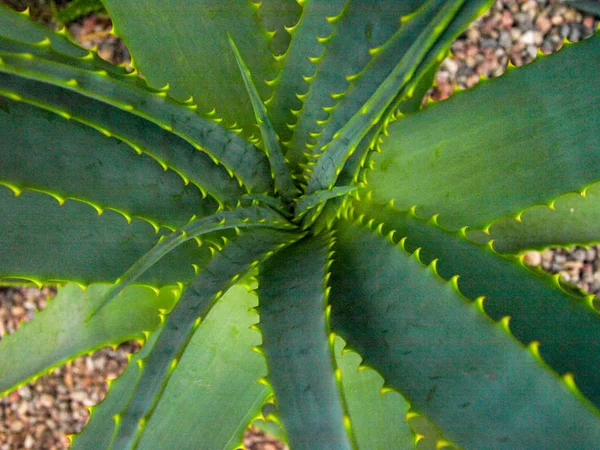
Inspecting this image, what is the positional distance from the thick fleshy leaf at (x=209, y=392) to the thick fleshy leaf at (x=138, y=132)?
0.20 metres

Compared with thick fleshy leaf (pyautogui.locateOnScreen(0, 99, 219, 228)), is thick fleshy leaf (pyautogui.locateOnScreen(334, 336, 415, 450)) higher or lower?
lower

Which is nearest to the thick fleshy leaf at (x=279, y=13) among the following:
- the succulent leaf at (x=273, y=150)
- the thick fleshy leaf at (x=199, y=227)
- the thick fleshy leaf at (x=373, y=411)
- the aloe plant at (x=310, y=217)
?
the aloe plant at (x=310, y=217)

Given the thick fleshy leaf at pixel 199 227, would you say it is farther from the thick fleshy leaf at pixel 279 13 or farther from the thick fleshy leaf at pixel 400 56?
the thick fleshy leaf at pixel 279 13

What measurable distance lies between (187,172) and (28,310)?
→ 2.62ft

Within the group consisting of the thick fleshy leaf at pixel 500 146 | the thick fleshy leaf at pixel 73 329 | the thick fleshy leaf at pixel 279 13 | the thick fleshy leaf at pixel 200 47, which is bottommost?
the thick fleshy leaf at pixel 73 329

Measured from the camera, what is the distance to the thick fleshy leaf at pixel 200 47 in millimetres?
684

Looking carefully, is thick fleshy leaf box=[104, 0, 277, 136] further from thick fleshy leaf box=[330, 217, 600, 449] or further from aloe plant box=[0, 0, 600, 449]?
thick fleshy leaf box=[330, 217, 600, 449]

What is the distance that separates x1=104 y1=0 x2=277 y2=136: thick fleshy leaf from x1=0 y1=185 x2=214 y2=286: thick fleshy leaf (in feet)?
0.59

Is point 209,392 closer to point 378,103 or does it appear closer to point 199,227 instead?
point 199,227

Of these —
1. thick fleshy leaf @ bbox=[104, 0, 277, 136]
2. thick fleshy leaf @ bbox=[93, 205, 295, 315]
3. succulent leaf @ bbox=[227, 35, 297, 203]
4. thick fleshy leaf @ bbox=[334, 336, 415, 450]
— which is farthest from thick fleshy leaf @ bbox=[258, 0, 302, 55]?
thick fleshy leaf @ bbox=[334, 336, 415, 450]

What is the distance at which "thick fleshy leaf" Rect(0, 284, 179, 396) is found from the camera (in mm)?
819

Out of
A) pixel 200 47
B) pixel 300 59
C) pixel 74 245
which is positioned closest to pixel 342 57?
pixel 300 59

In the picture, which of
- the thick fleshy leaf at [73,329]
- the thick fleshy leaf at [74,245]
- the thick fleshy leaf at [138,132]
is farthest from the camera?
the thick fleshy leaf at [73,329]

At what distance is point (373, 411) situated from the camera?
0.70 meters
